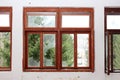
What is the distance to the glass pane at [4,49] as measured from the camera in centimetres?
762

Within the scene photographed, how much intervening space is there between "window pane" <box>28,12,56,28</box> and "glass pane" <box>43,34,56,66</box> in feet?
1.10

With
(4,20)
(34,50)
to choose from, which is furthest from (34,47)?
(4,20)

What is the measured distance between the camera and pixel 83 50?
760cm

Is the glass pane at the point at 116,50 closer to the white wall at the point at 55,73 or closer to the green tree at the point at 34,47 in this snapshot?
the white wall at the point at 55,73

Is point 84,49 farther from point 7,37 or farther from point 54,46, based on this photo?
point 7,37

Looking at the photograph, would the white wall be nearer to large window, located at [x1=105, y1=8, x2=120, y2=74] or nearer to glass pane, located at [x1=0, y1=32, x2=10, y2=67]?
large window, located at [x1=105, y1=8, x2=120, y2=74]

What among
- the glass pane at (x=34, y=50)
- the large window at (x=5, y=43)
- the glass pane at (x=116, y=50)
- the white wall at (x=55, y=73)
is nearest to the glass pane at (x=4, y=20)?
the large window at (x=5, y=43)

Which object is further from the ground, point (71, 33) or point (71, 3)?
point (71, 3)

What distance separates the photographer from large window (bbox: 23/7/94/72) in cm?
750

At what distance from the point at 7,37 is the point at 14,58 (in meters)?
0.66

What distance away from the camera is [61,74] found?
7.43 m

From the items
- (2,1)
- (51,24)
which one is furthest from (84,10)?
(2,1)

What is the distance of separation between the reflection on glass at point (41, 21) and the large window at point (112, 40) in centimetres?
154

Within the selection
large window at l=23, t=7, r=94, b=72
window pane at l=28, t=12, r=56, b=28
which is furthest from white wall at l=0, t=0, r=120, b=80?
window pane at l=28, t=12, r=56, b=28
